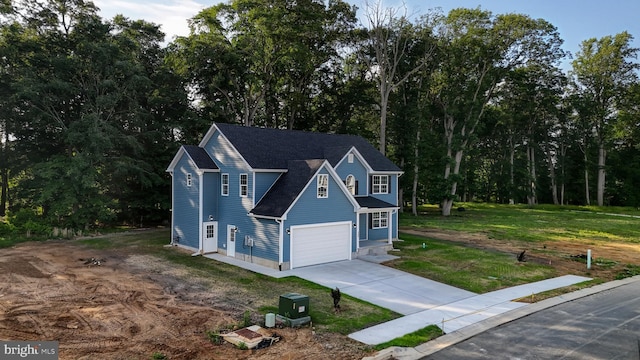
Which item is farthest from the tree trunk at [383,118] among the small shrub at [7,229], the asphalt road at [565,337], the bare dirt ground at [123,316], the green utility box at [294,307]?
the small shrub at [7,229]

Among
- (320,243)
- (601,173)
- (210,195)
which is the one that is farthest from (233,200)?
(601,173)

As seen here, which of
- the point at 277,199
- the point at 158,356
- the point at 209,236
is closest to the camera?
the point at 158,356

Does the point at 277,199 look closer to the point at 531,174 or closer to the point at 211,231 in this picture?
the point at 211,231

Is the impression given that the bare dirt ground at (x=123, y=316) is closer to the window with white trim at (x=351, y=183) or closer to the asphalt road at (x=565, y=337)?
the asphalt road at (x=565, y=337)

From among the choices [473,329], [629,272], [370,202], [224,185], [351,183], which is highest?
[351,183]

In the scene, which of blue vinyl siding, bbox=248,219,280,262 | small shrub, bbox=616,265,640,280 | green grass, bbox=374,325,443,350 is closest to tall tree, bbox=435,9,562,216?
small shrub, bbox=616,265,640,280

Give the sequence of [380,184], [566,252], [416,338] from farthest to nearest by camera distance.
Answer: [380,184] < [566,252] < [416,338]

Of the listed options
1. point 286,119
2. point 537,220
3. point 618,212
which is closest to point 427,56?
point 286,119
